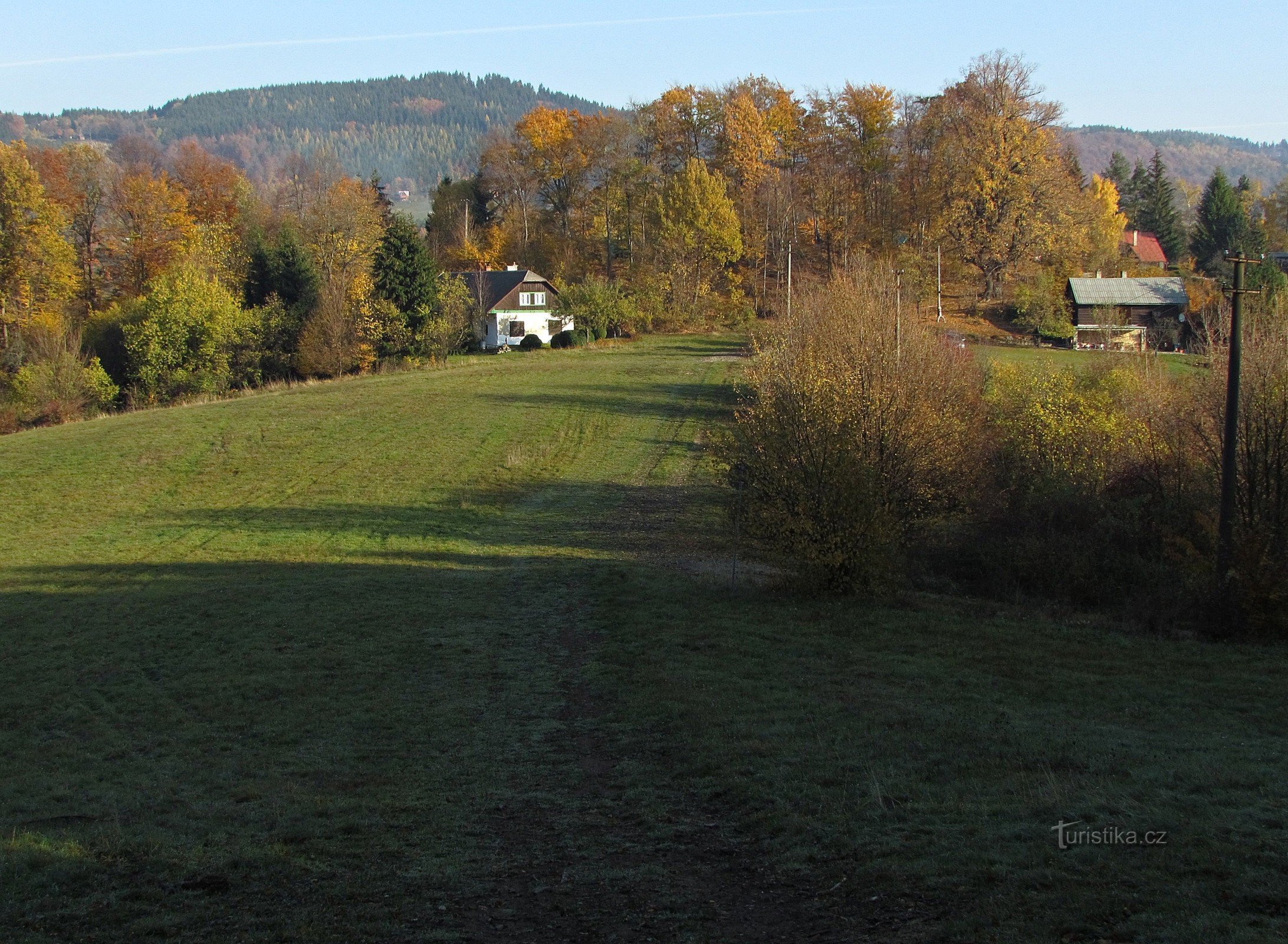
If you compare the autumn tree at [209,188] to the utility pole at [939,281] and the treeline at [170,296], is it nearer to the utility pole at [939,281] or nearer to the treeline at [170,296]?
the treeline at [170,296]

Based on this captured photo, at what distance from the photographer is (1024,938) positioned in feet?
19.6

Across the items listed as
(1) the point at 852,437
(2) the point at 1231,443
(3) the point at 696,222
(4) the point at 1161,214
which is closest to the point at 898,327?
(1) the point at 852,437

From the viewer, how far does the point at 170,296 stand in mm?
60594

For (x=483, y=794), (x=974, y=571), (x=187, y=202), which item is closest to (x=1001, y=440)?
(x=974, y=571)

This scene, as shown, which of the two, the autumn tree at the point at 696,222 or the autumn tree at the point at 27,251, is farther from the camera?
the autumn tree at the point at 696,222

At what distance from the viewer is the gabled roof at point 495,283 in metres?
77.2

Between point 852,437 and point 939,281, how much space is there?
4973cm

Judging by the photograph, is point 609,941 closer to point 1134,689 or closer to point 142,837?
point 142,837

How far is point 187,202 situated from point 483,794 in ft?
252

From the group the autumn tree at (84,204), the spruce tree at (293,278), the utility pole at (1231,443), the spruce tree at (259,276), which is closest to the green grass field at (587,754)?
the utility pole at (1231,443)

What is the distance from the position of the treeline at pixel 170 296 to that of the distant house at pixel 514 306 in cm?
702

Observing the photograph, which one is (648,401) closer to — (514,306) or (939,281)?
(939,281)

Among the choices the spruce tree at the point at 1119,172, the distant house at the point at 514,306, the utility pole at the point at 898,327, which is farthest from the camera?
the spruce tree at the point at 1119,172

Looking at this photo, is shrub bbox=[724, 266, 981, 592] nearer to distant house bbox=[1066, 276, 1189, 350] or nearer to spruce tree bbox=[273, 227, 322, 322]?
distant house bbox=[1066, 276, 1189, 350]
